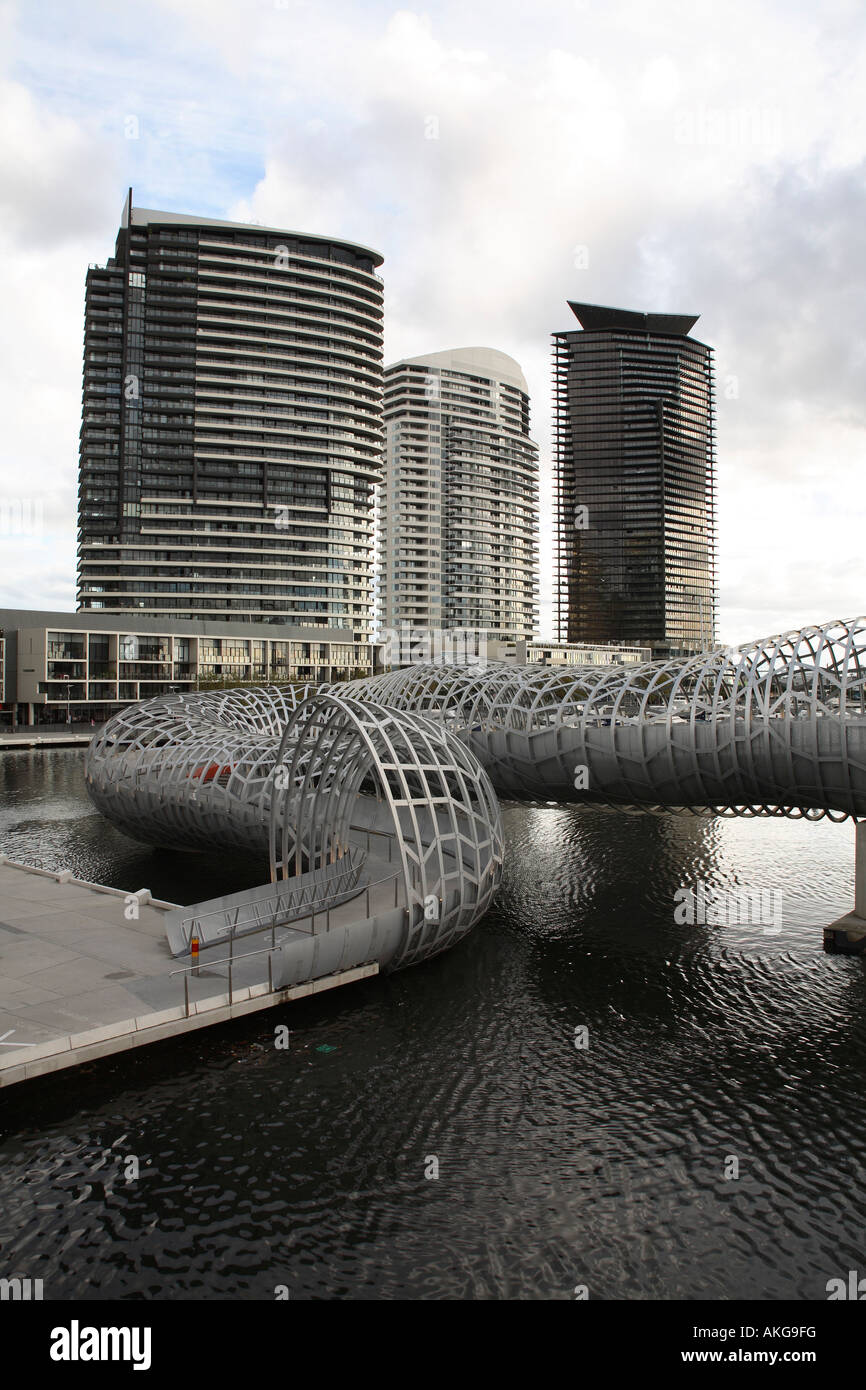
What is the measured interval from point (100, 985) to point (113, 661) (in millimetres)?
96292

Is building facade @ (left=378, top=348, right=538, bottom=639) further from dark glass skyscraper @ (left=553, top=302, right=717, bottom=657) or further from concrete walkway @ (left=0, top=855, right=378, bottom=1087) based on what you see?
concrete walkway @ (left=0, top=855, right=378, bottom=1087)

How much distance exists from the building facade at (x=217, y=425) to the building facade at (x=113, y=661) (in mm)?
15302

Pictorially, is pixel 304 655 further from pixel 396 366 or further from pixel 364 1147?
pixel 364 1147

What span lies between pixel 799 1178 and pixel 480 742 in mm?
21568

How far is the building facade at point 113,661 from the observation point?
Result: 103 meters

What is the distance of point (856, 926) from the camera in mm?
26906

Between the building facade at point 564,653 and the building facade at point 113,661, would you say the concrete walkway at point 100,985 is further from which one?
the building facade at point 564,653

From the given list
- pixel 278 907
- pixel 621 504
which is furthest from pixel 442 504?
pixel 278 907

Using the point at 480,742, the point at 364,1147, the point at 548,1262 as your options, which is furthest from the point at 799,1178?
the point at 480,742

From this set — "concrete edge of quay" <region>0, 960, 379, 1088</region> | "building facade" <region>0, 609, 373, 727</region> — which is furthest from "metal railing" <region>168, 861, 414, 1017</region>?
"building facade" <region>0, 609, 373, 727</region>

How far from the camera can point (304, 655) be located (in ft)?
439

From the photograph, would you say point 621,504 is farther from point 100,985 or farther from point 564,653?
point 100,985

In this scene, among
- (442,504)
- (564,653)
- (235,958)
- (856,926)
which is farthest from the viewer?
(442,504)

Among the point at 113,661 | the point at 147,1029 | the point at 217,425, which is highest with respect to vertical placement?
the point at 217,425
